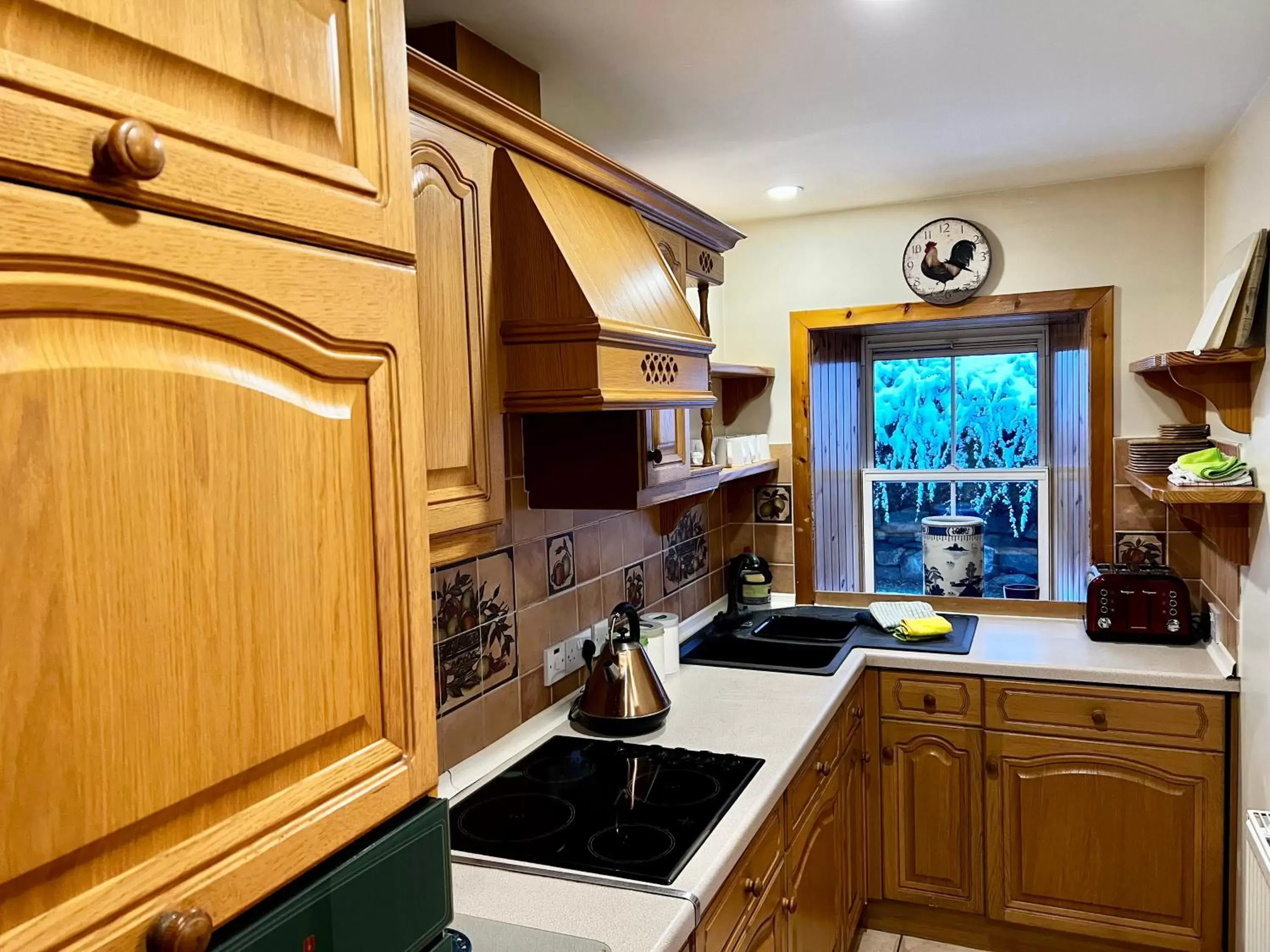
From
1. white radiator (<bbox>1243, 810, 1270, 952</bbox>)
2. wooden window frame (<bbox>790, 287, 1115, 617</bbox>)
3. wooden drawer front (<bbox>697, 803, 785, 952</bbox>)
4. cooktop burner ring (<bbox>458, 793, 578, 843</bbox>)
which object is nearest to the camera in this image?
wooden drawer front (<bbox>697, 803, 785, 952</bbox>)

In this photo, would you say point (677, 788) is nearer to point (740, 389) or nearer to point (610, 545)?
point (610, 545)

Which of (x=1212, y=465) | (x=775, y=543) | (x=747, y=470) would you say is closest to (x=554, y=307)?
(x=747, y=470)

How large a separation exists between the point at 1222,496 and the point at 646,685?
153 cm

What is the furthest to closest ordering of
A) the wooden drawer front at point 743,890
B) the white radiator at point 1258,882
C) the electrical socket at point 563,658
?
the electrical socket at point 563,658
the white radiator at point 1258,882
the wooden drawer front at point 743,890

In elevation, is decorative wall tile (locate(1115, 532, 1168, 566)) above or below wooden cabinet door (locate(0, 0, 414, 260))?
below

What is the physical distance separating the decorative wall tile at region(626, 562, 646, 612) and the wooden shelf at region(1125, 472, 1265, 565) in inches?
56.9

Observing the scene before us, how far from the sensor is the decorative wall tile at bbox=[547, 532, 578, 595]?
2.29 meters

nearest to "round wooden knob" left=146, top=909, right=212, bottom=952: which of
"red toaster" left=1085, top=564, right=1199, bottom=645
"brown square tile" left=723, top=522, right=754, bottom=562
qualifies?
"red toaster" left=1085, top=564, right=1199, bottom=645

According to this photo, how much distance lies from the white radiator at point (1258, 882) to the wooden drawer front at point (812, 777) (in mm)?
913

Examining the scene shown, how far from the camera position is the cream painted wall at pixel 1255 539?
88.4 inches

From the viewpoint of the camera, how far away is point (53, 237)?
554mm

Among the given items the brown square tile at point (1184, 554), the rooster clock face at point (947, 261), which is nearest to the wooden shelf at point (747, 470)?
the rooster clock face at point (947, 261)

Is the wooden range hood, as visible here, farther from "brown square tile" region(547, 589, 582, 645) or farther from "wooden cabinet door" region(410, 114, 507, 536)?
"brown square tile" region(547, 589, 582, 645)

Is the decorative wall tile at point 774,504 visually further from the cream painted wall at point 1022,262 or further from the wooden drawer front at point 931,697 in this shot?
the wooden drawer front at point 931,697
